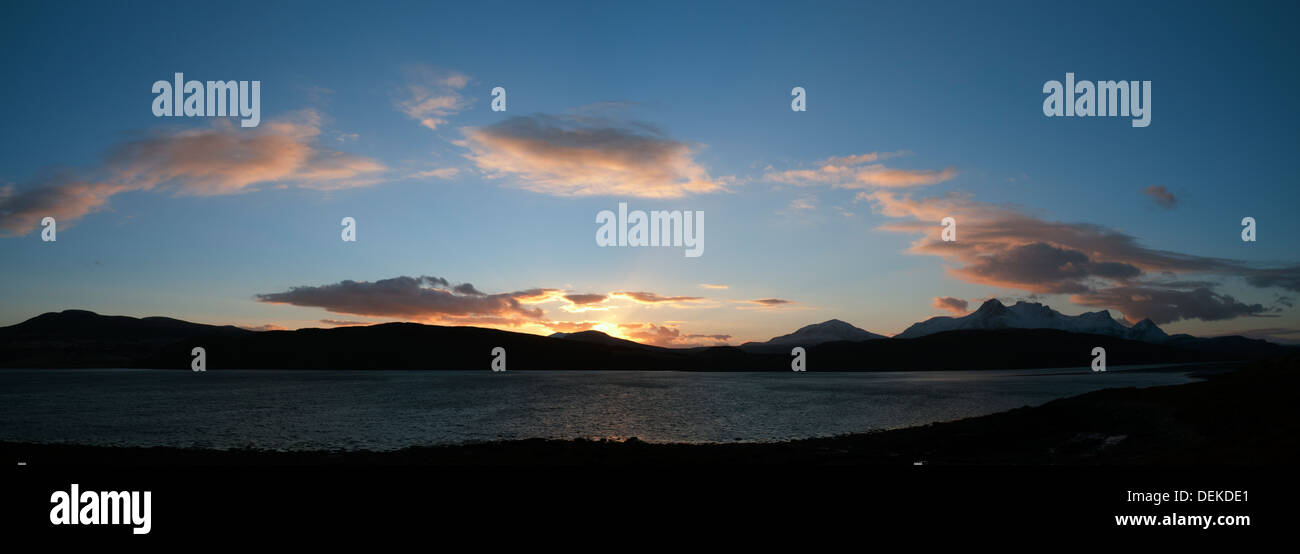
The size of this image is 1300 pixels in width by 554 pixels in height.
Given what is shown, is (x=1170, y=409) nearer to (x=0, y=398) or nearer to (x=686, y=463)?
(x=686, y=463)

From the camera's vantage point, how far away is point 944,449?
38625 mm

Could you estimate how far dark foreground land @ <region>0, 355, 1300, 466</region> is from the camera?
31547 millimetres
